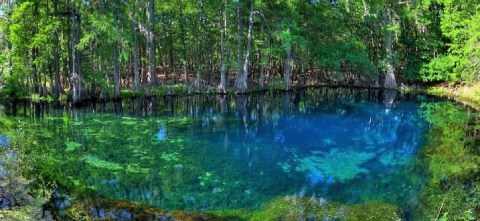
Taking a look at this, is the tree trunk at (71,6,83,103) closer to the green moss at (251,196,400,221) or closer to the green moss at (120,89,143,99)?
the green moss at (120,89,143,99)

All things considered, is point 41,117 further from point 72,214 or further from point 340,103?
point 340,103

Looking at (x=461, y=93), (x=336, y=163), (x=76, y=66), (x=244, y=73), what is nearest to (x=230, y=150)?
(x=336, y=163)

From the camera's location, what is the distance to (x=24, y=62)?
3000 centimetres

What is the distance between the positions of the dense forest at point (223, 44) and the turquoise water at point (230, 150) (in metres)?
4.44

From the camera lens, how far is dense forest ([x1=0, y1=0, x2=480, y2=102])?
29875 millimetres

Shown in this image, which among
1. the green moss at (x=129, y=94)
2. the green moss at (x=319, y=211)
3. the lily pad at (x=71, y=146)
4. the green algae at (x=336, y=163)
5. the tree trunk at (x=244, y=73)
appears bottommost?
the green moss at (x=319, y=211)

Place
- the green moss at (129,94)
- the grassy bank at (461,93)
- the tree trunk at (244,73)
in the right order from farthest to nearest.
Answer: the tree trunk at (244,73) < the green moss at (129,94) < the grassy bank at (461,93)

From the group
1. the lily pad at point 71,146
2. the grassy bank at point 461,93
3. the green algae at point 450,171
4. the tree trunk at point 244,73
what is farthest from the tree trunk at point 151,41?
the grassy bank at point 461,93

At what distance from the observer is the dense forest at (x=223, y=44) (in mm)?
29875

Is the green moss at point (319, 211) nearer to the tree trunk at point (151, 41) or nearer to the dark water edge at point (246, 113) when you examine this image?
the dark water edge at point (246, 113)

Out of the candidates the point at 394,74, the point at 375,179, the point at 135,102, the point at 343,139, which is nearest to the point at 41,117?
the point at 135,102

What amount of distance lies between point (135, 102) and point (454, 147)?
20692mm

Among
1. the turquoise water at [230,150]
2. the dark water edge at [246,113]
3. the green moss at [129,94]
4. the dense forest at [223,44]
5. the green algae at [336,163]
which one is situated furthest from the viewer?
the green moss at [129,94]

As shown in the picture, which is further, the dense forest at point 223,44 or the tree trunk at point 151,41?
the tree trunk at point 151,41
